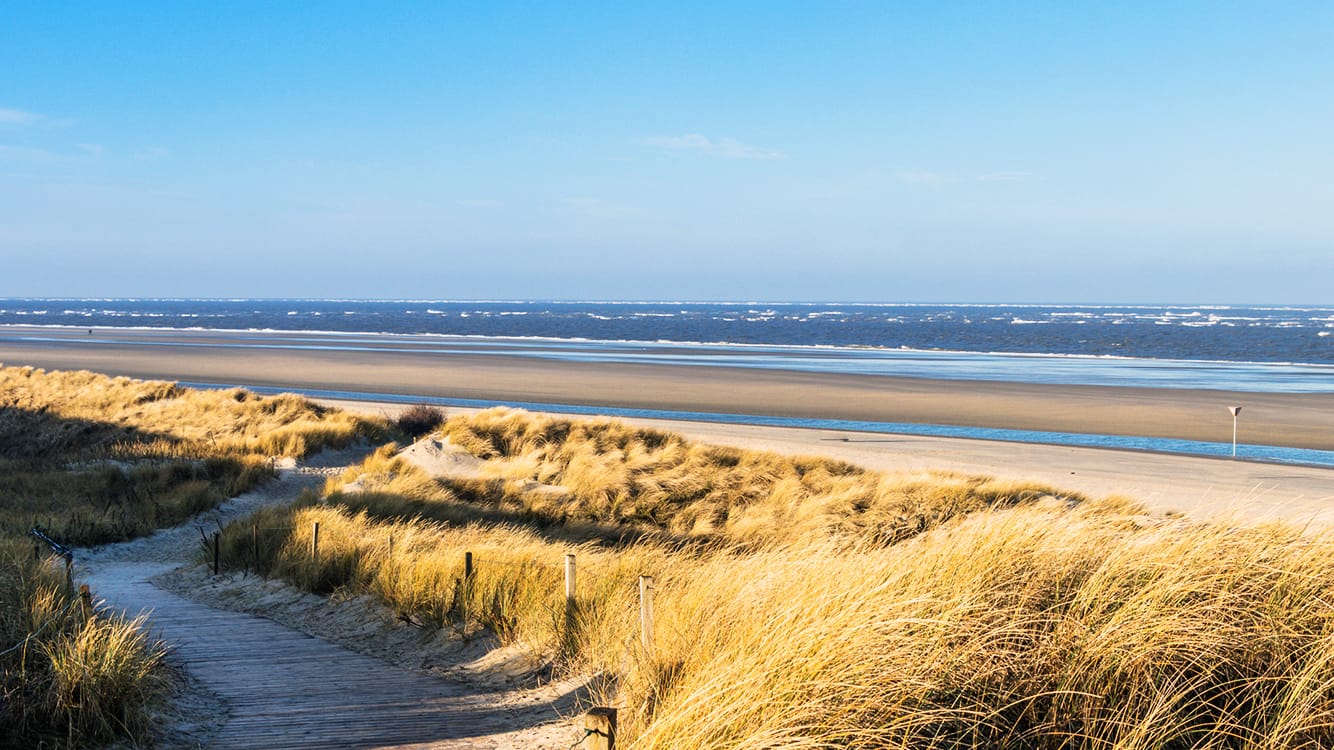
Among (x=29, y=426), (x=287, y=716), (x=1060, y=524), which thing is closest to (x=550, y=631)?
(x=287, y=716)

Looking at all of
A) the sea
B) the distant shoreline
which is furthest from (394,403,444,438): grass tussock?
the distant shoreline

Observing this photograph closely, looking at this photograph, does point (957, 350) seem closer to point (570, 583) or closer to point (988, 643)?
point (570, 583)

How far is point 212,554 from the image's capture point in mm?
14984

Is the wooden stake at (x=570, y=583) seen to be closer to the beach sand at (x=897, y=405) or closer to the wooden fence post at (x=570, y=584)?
the wooden fence post at (x=570, y=584)

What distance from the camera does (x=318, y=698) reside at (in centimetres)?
803

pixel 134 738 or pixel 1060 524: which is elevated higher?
pixel 1060 524

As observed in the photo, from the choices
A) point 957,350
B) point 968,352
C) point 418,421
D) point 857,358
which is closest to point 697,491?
point 418,421

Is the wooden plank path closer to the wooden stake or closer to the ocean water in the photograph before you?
the wooden stake

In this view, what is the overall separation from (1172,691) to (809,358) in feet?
208

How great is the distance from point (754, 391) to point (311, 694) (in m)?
37.8

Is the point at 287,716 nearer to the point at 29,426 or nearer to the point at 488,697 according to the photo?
the point at 488,697

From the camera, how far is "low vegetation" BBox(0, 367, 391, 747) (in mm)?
6891

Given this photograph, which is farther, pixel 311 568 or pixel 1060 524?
pixel 311 568

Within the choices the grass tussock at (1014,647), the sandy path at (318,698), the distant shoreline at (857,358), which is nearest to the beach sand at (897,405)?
the grass tussock at (1014,647)
